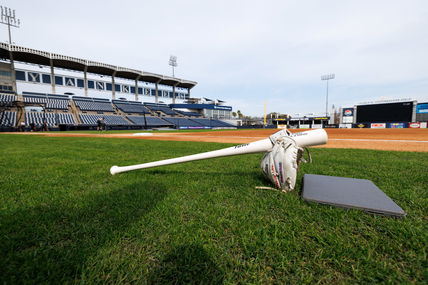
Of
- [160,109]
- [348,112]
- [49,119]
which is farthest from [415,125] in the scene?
[49,119]

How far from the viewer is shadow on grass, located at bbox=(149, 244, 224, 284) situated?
0.88 metres

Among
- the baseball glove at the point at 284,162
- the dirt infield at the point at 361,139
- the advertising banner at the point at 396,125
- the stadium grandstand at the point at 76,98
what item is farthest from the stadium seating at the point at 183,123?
the baseball glove at the point at 284,162

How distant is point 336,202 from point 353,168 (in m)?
1.84

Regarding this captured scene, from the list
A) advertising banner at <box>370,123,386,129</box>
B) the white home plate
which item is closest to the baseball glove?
the white home plate

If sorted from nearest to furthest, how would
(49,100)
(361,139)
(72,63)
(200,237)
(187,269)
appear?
1. (187,269)
2. (200,237)
3. (361,139)
4. (49,100)
5. (72,63)

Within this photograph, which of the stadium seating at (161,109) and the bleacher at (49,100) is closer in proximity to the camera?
the bleacher at (49,100)

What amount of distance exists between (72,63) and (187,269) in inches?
1606

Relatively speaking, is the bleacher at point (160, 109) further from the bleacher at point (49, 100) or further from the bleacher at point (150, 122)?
the bleacher at point (49, 100)

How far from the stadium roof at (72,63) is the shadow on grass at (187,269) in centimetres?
3924

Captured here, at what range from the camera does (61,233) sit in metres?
1.24

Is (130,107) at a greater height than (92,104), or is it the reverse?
(92,104)

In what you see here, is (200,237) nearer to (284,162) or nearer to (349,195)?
(284,162)

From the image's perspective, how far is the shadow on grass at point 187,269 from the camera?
34.7 inches

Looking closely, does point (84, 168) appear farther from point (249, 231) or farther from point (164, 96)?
point (164, 96)
